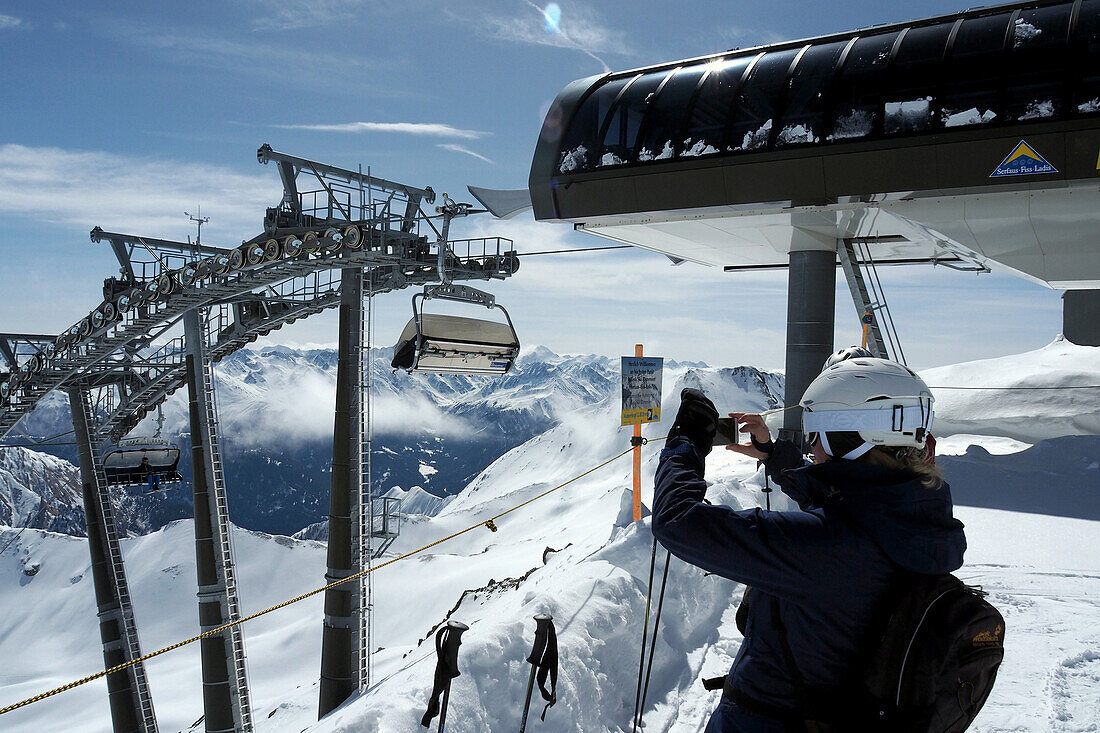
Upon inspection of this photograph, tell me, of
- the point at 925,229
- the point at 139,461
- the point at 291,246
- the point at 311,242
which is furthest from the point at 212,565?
the point at 925,229

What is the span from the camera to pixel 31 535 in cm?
9506

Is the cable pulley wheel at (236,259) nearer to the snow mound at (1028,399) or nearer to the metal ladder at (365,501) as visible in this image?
the metal ladder at (365,501)

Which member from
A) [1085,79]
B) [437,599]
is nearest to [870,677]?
[1085,79]

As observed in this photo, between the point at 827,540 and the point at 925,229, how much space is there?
7.97 meters

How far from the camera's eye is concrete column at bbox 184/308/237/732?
15078 millimetres

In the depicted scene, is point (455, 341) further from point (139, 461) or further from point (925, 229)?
point (139, 461)

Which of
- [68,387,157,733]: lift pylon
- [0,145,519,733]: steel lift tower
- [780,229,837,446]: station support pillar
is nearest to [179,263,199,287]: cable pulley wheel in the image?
[0,145,519,733]: steel lift tower

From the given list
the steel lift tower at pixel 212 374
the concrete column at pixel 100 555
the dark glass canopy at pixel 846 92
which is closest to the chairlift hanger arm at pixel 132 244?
the steel lift tower at pixel 212 374

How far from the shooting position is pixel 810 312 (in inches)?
449

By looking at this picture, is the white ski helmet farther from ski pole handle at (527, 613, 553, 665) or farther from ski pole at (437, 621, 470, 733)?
ski pole at (437, 621, 470, 733)

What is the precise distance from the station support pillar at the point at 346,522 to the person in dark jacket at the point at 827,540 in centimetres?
982

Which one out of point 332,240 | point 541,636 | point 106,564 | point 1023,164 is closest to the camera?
point 541,636

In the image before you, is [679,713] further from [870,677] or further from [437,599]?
[437,599]

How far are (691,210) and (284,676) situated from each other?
1499 inches
